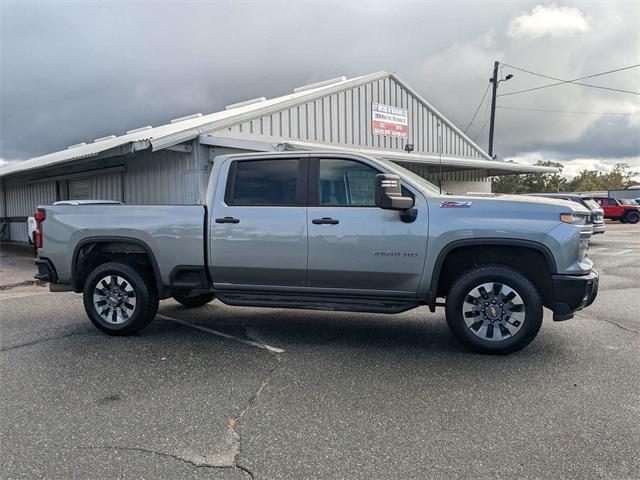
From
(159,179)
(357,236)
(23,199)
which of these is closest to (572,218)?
(357,236)

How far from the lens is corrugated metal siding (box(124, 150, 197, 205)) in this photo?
1133 cm

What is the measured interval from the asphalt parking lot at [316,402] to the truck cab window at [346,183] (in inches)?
60.6

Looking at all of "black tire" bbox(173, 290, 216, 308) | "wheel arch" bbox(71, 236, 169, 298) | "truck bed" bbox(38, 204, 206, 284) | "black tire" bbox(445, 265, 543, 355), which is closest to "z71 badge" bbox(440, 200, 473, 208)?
"black tire" bbox(445, 265, 543, 355)

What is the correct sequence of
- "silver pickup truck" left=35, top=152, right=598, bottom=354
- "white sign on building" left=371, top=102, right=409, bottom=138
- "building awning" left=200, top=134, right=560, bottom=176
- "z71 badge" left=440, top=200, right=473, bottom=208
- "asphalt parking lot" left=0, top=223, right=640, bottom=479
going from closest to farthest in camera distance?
"asphalt parking lot" left=0, top=223, right=640, bottom=479, "silver pickup truck" left=35, top=152, right=598, bottom=354, "z71 badge" left=440, top=200, right=473, bottom=208, "building awning" left=200, top=134, right=560, bottom=176, "white sign on building" left=371, top=102, right=409, bottom=138

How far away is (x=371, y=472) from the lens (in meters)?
2.83

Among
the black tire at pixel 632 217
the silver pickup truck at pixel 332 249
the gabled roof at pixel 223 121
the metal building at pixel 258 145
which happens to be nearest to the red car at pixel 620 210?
the black tire at pixel 632 217

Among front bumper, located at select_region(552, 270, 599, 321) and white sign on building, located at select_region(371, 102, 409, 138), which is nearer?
front bumper, located at select_region(552, 270, 599, 321)

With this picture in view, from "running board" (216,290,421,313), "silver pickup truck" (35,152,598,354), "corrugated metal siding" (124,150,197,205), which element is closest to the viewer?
"silver pickup truck" (35,152,598,354)

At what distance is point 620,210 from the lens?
3075cm

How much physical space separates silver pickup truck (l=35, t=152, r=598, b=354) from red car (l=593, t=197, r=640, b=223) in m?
29.9

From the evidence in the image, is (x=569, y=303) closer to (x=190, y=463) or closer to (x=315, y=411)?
(x=315, y=411)

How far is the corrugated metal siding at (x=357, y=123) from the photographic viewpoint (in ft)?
44.1

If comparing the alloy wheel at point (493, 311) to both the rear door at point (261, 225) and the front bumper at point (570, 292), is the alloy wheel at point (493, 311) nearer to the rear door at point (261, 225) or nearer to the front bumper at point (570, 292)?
the front bumper at point (570, 292)

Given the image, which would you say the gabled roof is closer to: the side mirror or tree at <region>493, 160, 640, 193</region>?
the side mirror
